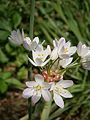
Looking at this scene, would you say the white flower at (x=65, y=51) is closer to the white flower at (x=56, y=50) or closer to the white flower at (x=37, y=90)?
the white flower at (x=56, y=50)

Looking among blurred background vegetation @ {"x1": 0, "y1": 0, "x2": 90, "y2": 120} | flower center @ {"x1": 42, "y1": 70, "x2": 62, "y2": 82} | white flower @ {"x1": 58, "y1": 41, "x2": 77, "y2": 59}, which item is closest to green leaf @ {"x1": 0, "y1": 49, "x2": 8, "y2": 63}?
blurred background vegetation @ {"x1": 0, "y1": 0, "x2": 90, "y2": 120}

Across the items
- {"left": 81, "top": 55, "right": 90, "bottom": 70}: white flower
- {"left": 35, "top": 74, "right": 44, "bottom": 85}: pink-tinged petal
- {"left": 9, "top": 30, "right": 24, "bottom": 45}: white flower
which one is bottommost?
{"left": 35, "top": 74, "right": 44, "bottom": 85}: pink-tinged petal

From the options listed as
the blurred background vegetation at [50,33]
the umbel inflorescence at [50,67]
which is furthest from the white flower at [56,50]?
the blurred background vegetation at [50,33]

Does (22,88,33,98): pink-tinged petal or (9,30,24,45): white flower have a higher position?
(9,30,24,45): white flower

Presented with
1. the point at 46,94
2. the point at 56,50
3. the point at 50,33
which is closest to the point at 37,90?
the point at 46,94

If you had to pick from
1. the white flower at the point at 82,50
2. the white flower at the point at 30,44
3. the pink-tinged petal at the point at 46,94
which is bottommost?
the pink-tinged petal at the point at 46,94

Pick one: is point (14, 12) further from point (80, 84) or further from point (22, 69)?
point (80, 84)

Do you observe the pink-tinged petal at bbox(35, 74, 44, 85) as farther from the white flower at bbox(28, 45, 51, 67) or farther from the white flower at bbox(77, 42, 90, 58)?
the white flower at bbox(77, 42, 90, 58)
